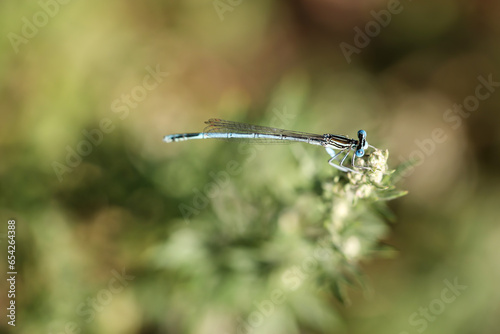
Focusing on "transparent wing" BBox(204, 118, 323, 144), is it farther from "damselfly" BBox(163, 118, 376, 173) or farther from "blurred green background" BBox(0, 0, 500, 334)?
"blurred green background" BBox(0, 0, 500, 334)

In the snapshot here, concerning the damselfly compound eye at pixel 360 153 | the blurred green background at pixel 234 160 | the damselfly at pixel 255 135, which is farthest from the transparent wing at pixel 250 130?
the damselfly compound eye at pixel 360 153

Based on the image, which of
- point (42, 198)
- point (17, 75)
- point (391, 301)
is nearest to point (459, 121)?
point (391, 301)

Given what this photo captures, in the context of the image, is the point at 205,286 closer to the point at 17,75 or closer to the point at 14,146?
the point at 14,146

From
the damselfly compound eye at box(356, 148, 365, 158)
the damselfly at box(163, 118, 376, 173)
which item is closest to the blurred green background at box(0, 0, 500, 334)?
the damselfly at box(163, 118, 376, 173)

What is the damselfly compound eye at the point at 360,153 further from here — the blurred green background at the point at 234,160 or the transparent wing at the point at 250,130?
the transparent wing at the point at 250,130

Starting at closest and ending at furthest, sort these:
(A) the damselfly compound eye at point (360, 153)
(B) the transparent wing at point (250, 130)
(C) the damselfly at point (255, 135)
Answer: (A) the damselfly compound eye at point (360, 153), (C) the damselfly at point (255, 135), (B) the transparent wing at point (250, 130)

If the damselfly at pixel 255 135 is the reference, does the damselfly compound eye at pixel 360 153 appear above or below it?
below

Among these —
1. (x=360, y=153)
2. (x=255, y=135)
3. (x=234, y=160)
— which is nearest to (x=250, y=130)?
(x=255, y=135)

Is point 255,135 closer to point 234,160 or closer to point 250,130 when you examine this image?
point 250,130
